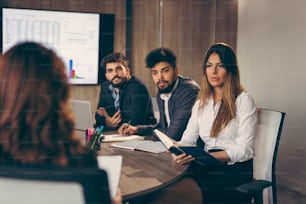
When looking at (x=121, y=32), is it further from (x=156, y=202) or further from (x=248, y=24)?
(x=156, y=202)

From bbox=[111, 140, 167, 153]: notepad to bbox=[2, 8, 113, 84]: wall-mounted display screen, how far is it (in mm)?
1327

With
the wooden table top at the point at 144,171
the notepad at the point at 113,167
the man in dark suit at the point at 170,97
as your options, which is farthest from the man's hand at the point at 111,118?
the notepad at the point at 113,167

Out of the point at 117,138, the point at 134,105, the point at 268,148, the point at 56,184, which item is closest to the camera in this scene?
the point at 56,184

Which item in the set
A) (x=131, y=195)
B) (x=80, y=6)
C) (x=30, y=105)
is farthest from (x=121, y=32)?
(x=30, y=105)

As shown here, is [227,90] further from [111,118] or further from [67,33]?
[67,33]

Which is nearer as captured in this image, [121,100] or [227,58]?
[227,58]

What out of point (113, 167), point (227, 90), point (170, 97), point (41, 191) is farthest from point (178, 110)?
point (41, 191)

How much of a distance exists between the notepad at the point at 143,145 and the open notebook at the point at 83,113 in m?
0.31

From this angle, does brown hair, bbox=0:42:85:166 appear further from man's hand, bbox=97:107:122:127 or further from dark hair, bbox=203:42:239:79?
man's hand, bbox=97:107:122:127

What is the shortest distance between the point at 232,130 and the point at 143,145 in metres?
0.32

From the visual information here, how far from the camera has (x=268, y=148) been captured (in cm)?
134

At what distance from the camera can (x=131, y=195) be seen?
34.5 inches

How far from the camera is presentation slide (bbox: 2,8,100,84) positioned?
2.69 metres

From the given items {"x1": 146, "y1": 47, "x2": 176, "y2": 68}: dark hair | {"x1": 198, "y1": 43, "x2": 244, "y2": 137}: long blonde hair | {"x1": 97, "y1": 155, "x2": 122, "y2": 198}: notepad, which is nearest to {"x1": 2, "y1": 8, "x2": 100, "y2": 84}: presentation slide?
{"x1": 146, "y1": 47, "x2": 176, "y2": 68}: dark hair
